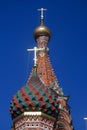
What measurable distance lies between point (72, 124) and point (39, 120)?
45.6 ft

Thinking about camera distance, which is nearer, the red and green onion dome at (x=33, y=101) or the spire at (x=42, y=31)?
the red and green onion dome at (x=33, y=101)

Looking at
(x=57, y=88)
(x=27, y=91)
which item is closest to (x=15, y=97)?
(x=27, y=91)

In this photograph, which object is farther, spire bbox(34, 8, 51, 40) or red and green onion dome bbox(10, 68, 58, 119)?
spire bbox(34, 8, 51, 40)

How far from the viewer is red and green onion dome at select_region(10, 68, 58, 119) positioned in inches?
808

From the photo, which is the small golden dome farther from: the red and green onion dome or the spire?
the red and green onion dome

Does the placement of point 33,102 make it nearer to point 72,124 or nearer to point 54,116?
point 54,116

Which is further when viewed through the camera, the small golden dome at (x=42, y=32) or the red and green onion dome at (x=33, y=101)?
the small golden dome at (x=42, y=32)

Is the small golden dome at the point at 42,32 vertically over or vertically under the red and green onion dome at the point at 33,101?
over

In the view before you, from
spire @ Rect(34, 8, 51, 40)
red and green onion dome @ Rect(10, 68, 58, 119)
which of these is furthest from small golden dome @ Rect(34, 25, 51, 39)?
red and green onion dome @ Rect(10, 68, 58, 119)

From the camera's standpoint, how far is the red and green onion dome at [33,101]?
20516mm

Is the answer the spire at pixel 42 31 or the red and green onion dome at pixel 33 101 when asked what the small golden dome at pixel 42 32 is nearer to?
the spire at pixel 42 31

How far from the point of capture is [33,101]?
20.5m

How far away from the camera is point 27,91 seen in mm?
20906

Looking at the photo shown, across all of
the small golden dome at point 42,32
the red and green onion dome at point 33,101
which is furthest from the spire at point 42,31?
the red and green onion dome at point 33,101
